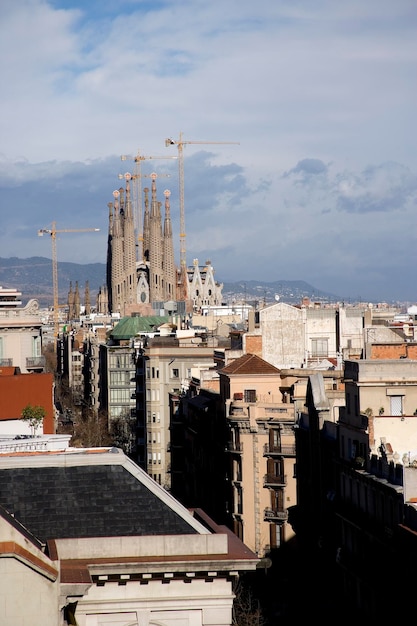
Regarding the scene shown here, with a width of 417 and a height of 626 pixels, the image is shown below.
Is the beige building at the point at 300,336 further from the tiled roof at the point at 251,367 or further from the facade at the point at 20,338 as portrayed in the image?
the facade at the point at 20,338

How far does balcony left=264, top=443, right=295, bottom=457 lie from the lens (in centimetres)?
5153

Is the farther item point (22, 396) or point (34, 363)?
point (34, 363)

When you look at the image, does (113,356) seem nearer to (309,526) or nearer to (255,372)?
(255,372)

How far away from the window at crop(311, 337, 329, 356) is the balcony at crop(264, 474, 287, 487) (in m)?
18.0

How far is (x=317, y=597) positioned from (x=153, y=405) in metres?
53.7

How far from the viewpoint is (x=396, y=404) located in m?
40.5

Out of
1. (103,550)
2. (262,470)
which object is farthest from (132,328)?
(103,550)

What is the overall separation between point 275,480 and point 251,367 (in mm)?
7886

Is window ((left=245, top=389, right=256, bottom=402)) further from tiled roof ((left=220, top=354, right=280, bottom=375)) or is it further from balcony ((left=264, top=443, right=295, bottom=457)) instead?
→ balcony ((left=264, top=443, right=295, bottom=457))

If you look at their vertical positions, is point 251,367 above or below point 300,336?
below

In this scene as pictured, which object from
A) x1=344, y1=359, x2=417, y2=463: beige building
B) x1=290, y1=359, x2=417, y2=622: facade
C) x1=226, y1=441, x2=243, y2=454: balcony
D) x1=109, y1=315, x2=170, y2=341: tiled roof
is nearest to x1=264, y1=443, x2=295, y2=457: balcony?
x1=226, y1=441, x2=243, y2=454: balcony

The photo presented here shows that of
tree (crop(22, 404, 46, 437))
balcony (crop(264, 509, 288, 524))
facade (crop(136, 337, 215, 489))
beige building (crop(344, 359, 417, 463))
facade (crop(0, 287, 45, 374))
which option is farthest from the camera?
facade (crop(136, 337, 215, 489))

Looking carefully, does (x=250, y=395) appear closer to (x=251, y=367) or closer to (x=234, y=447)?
(x=251, y=367)

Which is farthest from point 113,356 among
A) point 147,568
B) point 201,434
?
point 147,568
